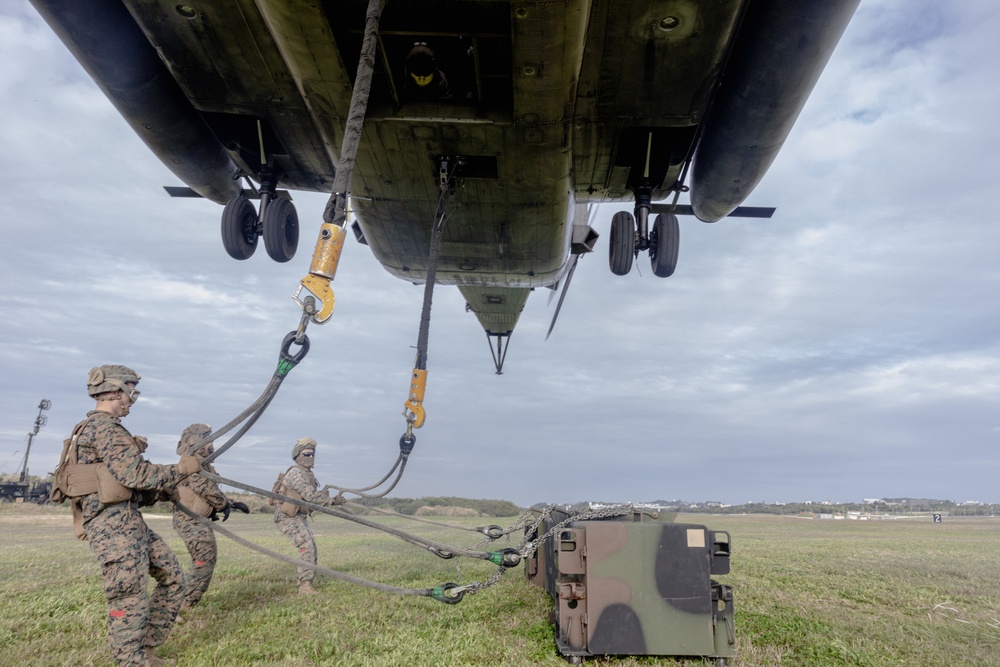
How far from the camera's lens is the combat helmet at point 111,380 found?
13.2 ft

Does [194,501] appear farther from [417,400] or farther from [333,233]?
[333,233]

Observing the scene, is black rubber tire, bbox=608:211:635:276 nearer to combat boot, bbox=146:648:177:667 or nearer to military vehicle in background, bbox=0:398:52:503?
combat boot, bbox=146:648:177:667

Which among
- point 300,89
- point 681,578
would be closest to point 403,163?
point 300,89

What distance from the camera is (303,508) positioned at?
6.61m

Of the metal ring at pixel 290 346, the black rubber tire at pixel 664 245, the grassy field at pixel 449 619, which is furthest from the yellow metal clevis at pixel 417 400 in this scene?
the black rubber tire at pixel 664 245

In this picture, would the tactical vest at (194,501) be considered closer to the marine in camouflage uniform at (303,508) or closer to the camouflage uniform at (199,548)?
the camouflage uniform at (199,548)

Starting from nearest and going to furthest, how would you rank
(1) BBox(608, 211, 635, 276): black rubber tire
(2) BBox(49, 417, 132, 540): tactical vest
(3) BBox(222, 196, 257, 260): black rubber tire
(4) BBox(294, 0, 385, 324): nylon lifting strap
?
(4) BBox(294, 0, 385, 324): nylon lifting strap
(2) BBox(49, 417, 132, 540): tactical vest
(3) BBox(222, 196, 257, 260): black rubber tire
(1) BBox(608, 211, 635, 276): black rubber tire

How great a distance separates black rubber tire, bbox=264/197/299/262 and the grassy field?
3.80m

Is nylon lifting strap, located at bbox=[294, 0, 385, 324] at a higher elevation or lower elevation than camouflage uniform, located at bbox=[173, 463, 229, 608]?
Answer: higher

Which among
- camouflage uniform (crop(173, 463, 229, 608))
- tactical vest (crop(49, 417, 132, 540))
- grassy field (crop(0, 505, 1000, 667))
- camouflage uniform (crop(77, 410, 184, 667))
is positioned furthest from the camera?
camouflage uniform (crop(173, 463, 229, 608))

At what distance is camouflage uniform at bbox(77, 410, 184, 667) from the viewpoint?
3.73 m

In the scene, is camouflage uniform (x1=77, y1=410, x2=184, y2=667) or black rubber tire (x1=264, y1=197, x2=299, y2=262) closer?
camouflage uniform (x1=77, y1=410, x2=184, y2=667)

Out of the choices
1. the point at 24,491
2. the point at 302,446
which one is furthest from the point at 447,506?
the point at 302,446

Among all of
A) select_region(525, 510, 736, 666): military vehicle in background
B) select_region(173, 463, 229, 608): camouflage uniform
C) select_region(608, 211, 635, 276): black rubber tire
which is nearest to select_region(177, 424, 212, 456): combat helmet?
select_region(173, 463, 229, 608): camouflage uniform
